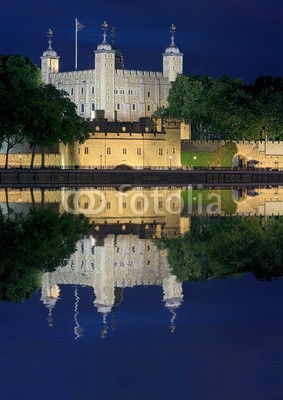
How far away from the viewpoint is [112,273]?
81.7 feet

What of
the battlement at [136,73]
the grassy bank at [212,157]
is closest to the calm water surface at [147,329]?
the grassy bank at [212,157]

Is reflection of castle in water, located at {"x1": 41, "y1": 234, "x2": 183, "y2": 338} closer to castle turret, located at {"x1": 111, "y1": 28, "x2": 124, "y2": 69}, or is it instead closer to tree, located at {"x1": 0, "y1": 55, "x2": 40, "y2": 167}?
tree, located at {"x1": 0, "y1": 55, "x2": 40, "y2": 167}

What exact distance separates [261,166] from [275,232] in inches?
2511

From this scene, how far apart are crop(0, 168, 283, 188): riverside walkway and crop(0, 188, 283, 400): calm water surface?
42.3 meters

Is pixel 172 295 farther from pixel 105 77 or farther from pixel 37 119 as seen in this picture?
pixel 105 77

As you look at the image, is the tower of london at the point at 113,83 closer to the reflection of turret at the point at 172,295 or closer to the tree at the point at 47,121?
the tree at the point at 47,121

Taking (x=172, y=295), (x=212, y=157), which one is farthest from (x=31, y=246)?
(x=212, y=157)

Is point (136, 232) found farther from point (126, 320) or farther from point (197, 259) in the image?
point (126, 320)

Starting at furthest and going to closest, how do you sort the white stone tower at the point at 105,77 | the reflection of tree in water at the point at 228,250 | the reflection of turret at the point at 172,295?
the white stone tower at the point at 105,77
the reflection of tree in water at the point at 228,250
the reflection of turret at the point at 172,295

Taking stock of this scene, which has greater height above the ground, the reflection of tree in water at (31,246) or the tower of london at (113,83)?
the tower of london at (113,83)

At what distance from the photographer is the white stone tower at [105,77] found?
129375mm

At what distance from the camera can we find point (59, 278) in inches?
912

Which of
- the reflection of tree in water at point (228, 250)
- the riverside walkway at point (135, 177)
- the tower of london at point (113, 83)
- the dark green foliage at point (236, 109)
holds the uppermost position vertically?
the tower of london at point (113, 83)

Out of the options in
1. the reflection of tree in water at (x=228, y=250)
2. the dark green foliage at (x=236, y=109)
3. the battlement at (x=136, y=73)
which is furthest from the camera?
the battlement at (x=136, y=73)
